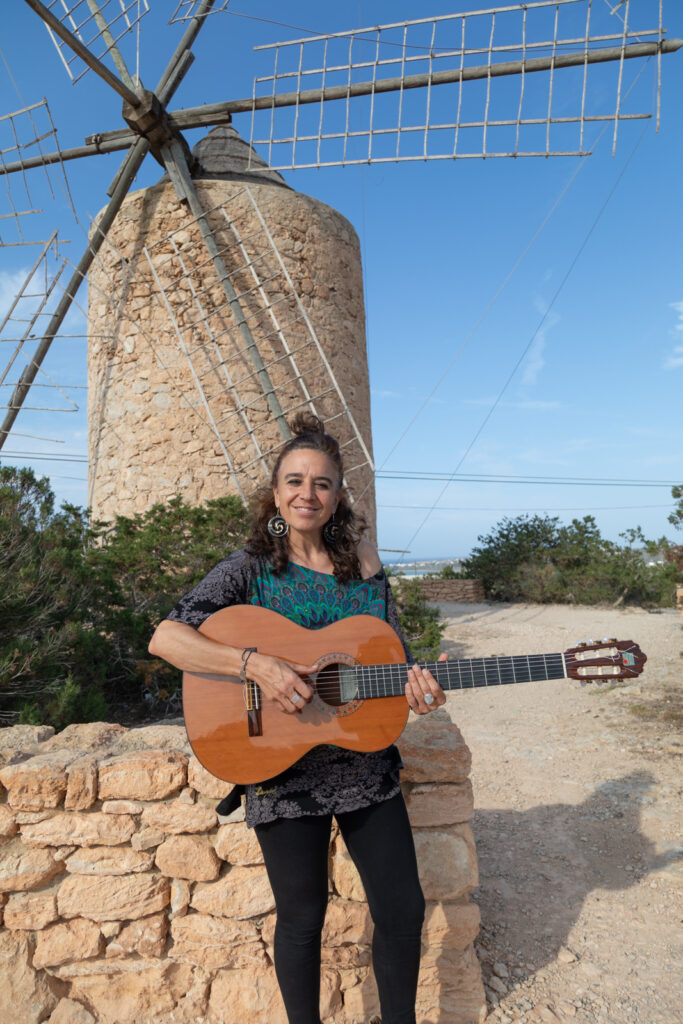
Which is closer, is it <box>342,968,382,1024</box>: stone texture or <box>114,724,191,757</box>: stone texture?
<box>342,968,382,1024</box>: stone texture

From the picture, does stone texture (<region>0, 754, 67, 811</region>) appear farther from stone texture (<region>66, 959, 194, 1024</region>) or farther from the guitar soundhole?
the guitar soundhole

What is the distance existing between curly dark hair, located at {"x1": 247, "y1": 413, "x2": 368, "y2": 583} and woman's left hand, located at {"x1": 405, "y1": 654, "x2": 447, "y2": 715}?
1.15 ft

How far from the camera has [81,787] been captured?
2.00 meters

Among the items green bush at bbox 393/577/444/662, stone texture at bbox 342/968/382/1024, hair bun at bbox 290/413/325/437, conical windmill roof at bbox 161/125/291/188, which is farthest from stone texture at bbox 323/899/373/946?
conical windmill roof at bbox 161/125/291/188

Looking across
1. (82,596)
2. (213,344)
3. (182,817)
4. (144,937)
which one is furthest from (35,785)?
(213,344)

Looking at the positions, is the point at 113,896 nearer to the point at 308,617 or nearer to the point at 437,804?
the point at 437,804

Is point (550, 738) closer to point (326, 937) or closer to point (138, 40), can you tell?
point (326, 937)

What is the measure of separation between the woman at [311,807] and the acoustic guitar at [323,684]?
0.17ft

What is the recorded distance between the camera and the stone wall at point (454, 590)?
13391 mm

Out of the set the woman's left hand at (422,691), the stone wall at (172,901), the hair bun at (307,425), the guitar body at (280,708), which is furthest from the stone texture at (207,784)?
the hair bun at (307,425)

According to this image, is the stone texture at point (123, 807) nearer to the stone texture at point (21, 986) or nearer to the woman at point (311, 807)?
the stone texture at point (21, 986)

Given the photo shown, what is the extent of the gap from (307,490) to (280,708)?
584 millimetres

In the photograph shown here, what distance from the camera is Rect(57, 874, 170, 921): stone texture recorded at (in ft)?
6.54

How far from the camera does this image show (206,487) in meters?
6.15
